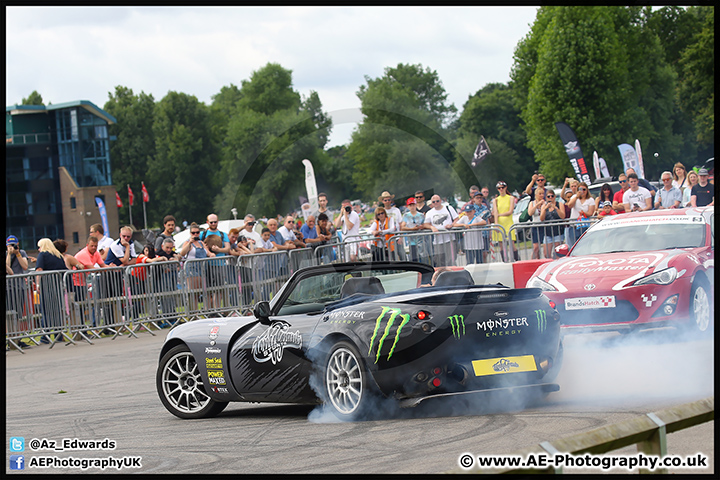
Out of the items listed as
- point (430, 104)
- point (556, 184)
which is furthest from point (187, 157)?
point (430, 104)

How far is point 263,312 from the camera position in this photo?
770cm

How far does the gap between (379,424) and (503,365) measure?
3.64ft

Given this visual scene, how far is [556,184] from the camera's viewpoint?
206ft

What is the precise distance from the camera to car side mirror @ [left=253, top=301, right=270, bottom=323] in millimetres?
7676

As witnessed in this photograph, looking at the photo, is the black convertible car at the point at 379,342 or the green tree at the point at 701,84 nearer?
the black convertible car at the point at 379,342

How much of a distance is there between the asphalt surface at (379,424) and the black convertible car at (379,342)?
0.29 metres

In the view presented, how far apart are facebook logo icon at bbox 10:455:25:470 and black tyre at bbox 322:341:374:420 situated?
7.91 feet

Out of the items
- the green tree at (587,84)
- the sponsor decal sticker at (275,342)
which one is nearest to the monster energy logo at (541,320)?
the sponsor decal sticker at (275,342)

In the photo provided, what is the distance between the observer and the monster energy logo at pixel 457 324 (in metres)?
6.75

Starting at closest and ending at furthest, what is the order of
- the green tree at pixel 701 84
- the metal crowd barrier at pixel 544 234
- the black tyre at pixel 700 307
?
the black tyre at pixel 700 307
the metal crowd barrier at pixel 544 234
the green tree at pixel 701 84

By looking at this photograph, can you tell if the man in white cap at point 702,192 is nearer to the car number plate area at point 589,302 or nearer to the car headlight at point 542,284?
the car headlight at point 542,284

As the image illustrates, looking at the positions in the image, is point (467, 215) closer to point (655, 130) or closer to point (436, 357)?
point (436, 357)

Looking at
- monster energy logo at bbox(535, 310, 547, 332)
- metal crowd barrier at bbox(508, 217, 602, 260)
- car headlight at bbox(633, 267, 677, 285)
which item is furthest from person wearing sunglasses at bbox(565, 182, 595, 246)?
monster energy logo at bbox(535, 310, 547, 332)

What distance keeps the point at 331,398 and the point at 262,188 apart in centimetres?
958
